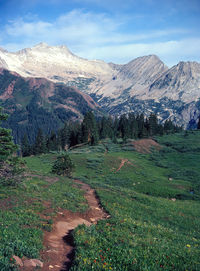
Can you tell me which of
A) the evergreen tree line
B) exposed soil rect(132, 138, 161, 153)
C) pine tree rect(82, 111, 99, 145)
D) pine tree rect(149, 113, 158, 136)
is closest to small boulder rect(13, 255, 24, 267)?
exposed soil rect(132, 138, 161, 153)

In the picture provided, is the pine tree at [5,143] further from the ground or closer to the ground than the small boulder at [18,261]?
further from the ground

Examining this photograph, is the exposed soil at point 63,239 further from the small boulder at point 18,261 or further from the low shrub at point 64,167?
the low shrub at point 64,167

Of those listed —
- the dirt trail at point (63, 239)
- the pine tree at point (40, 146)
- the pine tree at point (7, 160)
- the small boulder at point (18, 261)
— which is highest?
the pine tree at point (7, 160)

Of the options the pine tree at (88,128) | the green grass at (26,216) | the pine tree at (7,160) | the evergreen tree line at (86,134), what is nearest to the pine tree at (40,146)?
the evergreen tree line at (86,134)

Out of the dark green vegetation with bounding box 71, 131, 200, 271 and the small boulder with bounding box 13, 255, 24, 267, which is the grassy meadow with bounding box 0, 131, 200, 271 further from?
the small boulder with bounding box 13, 255, 24, 267

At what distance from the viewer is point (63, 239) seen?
12797 mm

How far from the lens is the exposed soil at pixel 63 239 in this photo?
9766 millimetres

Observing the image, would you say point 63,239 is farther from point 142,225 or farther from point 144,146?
point 144,146

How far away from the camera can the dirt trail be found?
32.1ft

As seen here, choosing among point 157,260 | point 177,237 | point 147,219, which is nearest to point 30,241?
point 157,260

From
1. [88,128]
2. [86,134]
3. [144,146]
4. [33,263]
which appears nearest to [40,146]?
[86,134]

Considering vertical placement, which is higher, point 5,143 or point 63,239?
point 5,143

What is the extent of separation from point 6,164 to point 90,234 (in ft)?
36.9

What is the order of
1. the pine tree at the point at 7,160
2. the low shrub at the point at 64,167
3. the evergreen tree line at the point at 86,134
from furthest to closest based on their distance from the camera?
1. the evergreen tree line at the point at 86,134
2. the low shrub at the point at 64,167
3. the pine tree at the point at 7,160
